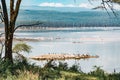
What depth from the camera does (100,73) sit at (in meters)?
16.3

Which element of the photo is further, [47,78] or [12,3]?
[12,3]

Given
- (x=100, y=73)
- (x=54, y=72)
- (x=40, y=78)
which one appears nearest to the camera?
(x=40, y=78)

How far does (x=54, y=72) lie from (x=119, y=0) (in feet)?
17.8

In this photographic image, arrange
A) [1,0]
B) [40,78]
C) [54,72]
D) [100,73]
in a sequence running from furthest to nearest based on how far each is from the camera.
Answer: [1,0], [100,73], [54,72], [40,78]

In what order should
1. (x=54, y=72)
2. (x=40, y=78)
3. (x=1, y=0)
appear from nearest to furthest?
(x=40, y=78), (x=54, y=72), (x=1, y=0)

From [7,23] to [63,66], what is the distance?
2.48 metres

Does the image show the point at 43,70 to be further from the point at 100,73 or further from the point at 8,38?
the point at 8,38

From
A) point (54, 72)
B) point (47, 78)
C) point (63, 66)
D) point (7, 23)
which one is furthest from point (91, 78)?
point (7, 23)

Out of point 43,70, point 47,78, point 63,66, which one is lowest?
point 63,66

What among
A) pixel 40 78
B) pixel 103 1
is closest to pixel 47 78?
pixel 40 78

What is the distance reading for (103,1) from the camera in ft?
61.3

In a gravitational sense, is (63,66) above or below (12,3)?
below

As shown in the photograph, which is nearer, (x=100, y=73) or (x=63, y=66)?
(x=100, y=73)

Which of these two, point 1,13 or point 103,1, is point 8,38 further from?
point 103,1
